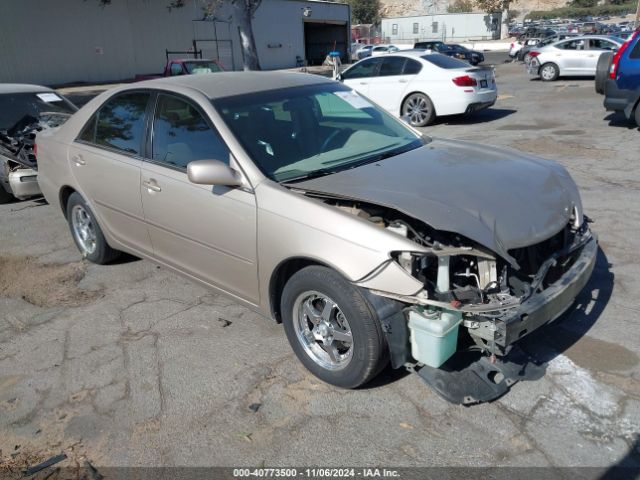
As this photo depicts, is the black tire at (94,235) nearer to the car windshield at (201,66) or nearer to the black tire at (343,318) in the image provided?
the black tire at (343,318)

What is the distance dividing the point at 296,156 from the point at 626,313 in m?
2.58

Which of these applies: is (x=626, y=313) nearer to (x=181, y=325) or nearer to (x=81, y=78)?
(x=181, y=325)

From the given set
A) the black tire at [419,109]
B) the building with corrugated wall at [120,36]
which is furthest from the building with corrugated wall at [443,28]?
the black tire at [419,109]

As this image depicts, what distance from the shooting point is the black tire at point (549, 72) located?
1970 centimetres

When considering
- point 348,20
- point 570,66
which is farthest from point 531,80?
point 348,20

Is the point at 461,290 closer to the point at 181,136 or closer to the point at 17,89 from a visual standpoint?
the point at 181,136

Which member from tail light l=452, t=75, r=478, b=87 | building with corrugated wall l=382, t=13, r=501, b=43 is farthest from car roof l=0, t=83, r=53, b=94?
building with corrugated wall l=382, t=13, r=501, b=43

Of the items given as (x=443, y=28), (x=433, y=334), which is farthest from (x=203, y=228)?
(x=443, y=28)

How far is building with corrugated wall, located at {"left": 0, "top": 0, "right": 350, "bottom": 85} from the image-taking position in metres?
27.0

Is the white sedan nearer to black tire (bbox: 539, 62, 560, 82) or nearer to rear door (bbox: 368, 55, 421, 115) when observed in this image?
rear door (bbox: 368, 55, 421, 115)

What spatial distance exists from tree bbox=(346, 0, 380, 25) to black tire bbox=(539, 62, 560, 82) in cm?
6722

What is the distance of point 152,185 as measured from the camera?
3971 millimetres

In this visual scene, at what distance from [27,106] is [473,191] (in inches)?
277

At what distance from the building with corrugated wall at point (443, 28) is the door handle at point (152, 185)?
64.8 m
